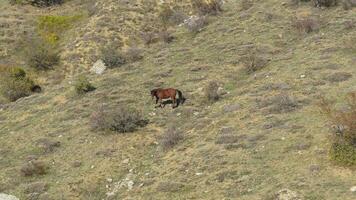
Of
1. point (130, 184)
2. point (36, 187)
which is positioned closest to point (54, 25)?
point (36, 187)

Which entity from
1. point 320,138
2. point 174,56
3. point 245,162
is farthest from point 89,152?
point 174,56

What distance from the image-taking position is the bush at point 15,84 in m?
31.4

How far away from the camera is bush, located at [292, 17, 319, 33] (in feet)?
101

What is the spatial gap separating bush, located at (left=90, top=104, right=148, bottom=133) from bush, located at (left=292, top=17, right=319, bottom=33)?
13525 millimetres

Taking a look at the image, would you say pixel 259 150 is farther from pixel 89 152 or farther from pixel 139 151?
pixel 89 152

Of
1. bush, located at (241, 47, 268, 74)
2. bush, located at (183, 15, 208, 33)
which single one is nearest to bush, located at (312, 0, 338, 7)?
bush, located at (183, 15, 208, 33)

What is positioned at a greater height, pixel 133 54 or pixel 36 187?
pixel 133 54

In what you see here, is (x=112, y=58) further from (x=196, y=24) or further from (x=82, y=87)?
(x=196, y=24)

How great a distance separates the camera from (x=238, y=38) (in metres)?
33.1

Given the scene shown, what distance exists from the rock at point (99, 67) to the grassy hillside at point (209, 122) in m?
1.02

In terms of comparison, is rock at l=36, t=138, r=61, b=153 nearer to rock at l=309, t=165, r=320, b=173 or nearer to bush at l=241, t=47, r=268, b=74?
bush at l=241, t=47, r=268, b=74

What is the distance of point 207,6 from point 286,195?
92.3ft

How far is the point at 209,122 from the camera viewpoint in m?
22.1

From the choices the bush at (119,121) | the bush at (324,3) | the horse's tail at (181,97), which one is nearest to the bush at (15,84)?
the bush at (119,121)
